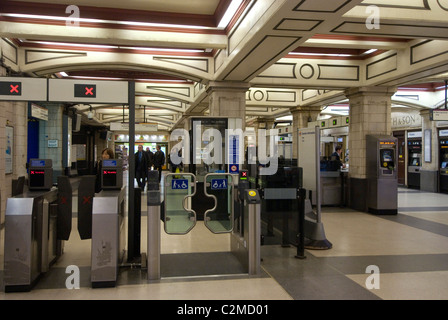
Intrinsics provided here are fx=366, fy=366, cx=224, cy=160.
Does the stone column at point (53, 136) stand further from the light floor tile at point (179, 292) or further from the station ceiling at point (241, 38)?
the light floor tile at point (179, 292)

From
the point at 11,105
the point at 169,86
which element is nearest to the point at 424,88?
the point at 169,86

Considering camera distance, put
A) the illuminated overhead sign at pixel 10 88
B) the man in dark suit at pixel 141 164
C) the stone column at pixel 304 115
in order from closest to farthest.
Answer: the illuminated overhead sign at pixel 10 88, the man in dark suit at pixel 141 164, the stone column at pixel 304 115

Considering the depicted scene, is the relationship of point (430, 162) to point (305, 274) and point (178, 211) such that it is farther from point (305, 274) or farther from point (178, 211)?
point (305, 274)

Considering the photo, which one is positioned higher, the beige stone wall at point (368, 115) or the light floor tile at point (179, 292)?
the beige stone wall at point (368, 115)

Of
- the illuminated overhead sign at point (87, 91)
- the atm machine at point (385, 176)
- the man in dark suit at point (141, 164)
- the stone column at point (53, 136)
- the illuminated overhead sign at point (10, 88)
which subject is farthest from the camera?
the man in dark suit at point (141, 164)

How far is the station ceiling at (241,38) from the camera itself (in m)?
4.51

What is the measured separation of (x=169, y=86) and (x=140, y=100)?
2.56 m

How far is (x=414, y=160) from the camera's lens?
45.2 feet

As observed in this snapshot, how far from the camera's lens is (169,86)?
36.8 ft

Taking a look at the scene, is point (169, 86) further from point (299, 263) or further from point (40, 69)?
point (299, 263)

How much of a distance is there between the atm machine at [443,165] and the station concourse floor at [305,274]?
6.59 meters

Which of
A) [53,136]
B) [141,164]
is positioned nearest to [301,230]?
[141,164]

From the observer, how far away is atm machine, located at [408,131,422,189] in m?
13.5

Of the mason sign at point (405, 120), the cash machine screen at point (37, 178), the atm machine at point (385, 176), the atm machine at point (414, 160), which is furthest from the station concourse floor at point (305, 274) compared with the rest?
the mason sign at point (405, 120)
